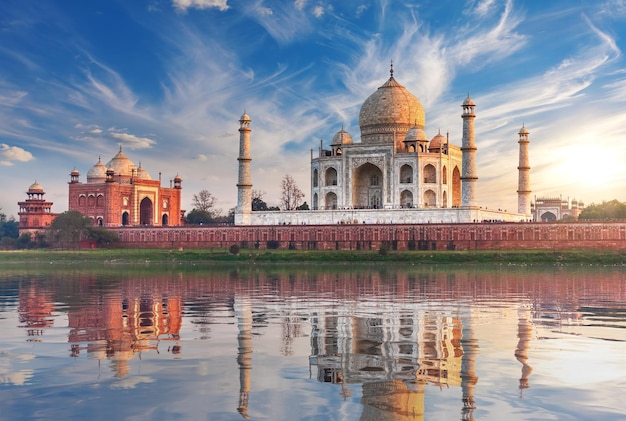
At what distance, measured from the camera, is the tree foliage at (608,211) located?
215 feet

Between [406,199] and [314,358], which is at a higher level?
[406,199]

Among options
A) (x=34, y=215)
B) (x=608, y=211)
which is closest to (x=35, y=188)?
(x=34, y=215)

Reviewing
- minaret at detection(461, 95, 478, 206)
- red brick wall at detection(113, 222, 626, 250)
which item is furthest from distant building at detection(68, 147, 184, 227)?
minaret at detection(461, 95, 478, 206)

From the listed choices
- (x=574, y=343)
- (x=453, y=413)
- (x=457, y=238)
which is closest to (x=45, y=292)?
(x=574, y=343)

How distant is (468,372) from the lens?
29.3ft

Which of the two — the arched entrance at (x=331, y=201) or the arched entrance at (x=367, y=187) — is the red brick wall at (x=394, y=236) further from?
the arched entrance at (x=367, y=187)

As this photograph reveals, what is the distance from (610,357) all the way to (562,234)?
38.0 metres

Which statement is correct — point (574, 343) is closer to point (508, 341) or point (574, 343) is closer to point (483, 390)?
point (508, 341)

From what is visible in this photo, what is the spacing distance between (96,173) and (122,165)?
239 cm

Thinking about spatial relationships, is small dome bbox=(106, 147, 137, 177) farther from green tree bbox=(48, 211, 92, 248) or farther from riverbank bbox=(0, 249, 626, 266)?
riverbank bbox=(0, 249, 626, 266)

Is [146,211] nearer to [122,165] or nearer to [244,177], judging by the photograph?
[122,165]

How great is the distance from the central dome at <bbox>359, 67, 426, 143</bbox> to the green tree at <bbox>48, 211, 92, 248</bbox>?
2196cm

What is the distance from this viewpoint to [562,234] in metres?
46.2

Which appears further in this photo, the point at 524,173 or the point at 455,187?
the point at 455,187
